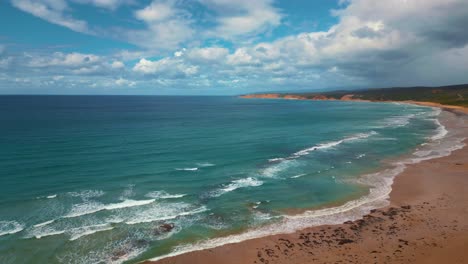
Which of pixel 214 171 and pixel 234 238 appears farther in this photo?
pixel 214 171

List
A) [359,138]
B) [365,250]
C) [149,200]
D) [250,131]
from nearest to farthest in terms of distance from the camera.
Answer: [365,250] < [149,200] < [359,138] < [250,131]

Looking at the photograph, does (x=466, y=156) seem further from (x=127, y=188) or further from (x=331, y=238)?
(x=127, y=188)

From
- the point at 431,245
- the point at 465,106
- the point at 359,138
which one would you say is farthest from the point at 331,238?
the point at 465,106

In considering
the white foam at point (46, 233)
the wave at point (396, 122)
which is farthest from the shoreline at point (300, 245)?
the wave at point (396, 122)

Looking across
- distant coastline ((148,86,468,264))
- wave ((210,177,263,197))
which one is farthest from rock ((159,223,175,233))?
wave ((210,177,263,197))

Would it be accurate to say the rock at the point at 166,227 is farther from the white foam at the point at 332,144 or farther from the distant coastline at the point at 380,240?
the white foam at the point at 332,144

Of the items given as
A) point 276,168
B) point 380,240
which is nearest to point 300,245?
point 380,240

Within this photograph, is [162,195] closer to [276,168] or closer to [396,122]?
[276,168]
